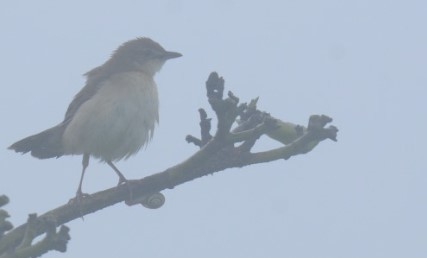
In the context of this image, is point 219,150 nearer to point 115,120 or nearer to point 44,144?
point 115,120

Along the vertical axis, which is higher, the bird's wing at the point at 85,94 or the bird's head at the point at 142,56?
the bird's head at the point at 142,56

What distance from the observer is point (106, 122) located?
8.90 meters

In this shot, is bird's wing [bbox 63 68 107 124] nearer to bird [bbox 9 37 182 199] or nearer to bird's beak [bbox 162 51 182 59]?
bird [bbox 9 37 182 199]

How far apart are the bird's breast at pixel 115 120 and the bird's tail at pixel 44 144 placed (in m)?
0.15

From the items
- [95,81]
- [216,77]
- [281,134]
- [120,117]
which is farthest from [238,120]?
[95,81]

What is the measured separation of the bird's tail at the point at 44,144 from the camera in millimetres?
8849

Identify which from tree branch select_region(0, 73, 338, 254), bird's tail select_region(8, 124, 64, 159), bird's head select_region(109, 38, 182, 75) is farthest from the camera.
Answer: bird's head select_region(109, 38, 182, 75)

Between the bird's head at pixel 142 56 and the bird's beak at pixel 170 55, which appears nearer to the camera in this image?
the bird's head at pixel 142 56

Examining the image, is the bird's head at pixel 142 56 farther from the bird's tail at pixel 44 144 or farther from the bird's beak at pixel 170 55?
the bird's tail at pixel 44 144

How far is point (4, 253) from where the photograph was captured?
345 centimetres

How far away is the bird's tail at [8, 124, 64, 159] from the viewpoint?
8.85m

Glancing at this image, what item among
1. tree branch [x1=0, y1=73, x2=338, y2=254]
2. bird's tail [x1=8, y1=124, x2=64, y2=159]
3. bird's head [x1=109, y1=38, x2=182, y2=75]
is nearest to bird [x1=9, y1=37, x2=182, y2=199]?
bird's tail [x1=8, y1=124, x2=64, y2=159]

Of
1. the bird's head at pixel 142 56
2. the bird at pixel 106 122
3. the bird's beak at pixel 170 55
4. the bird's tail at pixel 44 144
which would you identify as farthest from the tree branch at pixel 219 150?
the bird's beak at pixel 170 55

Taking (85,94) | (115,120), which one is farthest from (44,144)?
(115,120)
